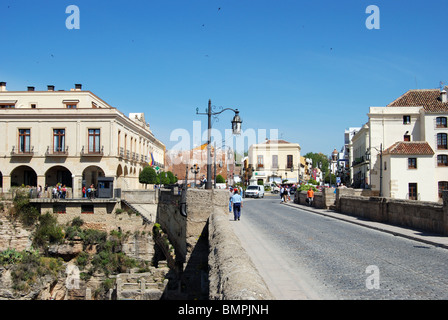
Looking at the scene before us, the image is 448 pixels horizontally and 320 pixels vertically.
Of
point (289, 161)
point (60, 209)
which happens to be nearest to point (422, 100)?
point (289, 161)

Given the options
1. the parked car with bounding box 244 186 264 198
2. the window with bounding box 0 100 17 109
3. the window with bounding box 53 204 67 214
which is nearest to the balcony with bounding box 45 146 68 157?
the window with bounding box 53 204 67 214

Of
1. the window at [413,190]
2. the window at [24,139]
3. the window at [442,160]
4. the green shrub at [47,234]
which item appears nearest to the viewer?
the green shrub at [47,234]

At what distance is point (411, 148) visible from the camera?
1703 inches

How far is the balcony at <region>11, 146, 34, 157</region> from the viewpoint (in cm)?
4147

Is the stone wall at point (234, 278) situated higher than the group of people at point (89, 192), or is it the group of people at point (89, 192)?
the stone wall at point (234, 278)

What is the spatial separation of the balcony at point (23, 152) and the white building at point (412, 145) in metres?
33.2

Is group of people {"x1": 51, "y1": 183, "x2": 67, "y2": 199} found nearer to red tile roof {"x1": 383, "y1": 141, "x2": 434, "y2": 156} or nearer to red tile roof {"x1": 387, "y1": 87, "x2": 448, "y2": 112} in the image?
red tile roof {"x1": 383, "y1": 141, "x2": 434, "y2": 156}

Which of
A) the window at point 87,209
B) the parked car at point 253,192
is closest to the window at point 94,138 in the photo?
the window at point 87,209

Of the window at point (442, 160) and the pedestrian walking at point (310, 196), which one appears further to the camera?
the window at point (442, 160)

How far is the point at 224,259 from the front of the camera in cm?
548

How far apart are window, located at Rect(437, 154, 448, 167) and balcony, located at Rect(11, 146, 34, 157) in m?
41.1

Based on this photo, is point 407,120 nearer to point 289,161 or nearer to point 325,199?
point 325,199

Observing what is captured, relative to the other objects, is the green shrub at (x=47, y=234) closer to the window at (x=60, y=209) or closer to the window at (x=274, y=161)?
the window at (x=60, y=209)

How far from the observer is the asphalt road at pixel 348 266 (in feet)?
20.0
